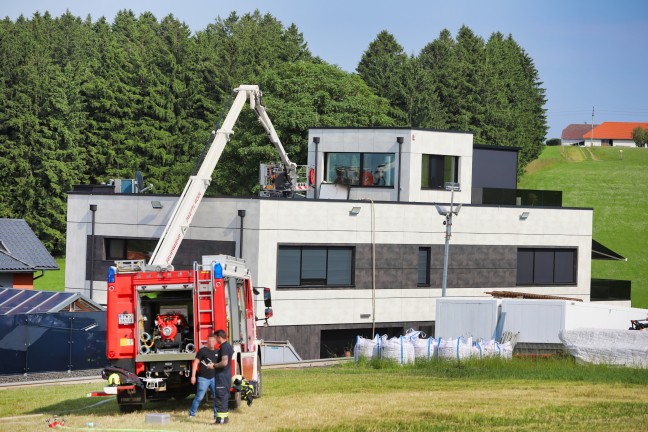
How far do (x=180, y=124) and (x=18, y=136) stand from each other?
1571cm


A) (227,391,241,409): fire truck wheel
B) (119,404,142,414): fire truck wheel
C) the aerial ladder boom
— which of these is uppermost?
the aerial ladder boom

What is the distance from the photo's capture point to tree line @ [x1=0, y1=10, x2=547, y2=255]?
3489 inches

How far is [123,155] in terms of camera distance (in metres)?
107

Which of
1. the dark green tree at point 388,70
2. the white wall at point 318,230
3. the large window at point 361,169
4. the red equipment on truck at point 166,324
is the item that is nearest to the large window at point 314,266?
the white wall at point 318,230

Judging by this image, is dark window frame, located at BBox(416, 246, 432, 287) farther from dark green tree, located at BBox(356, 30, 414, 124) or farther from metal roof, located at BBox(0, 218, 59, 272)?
dark green tree, located at BBox(356, 30, 414, 124)

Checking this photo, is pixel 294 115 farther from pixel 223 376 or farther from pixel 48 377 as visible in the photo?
pixel 223 376

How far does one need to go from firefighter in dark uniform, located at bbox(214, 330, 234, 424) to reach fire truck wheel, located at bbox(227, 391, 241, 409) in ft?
3.09

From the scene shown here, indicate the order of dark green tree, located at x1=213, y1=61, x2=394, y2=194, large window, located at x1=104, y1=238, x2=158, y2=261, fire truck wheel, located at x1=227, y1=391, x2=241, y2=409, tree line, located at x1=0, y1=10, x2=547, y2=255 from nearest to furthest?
1. fire truck wheel, located at x1=227, y1=391, x2=241, y2=409
2. large window, located at x1=104, y1=238, x2=158, y2=261
3. dark green tree, located at x1=213, y1=61, x2=394, y2=194
4. tree line, located at x1=0, y1=10, x2=547, y2=255

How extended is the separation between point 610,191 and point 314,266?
307ft

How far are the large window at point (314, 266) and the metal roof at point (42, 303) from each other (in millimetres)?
7726

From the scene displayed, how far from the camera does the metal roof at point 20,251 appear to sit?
5981 cm

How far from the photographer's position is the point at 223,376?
21875mm

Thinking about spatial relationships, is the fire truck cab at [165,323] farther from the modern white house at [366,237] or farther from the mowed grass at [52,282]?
the mowed grass at [52,282]

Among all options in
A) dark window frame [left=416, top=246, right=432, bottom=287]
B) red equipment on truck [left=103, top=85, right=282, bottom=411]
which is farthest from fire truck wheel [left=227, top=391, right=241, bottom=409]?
dark window frame [left=416, top=246, right=432, bottom=287]
